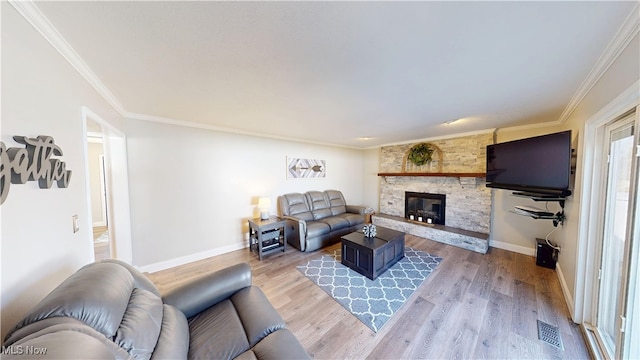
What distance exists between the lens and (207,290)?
1.54 meters

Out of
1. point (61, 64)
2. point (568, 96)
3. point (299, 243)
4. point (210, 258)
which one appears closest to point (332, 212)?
point (299, 243)

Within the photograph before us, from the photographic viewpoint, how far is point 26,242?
994 mm

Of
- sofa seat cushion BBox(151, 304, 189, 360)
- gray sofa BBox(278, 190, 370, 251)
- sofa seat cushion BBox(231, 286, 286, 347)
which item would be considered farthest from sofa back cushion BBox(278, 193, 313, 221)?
sofa seat cushion BBox(151, 304, 189, 360)

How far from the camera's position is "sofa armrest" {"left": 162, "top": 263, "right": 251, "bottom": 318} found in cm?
144

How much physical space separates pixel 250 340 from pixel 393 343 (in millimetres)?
1231

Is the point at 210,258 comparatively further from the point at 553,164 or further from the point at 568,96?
the point at 568,96

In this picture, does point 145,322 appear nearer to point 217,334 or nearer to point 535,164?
point 217,334

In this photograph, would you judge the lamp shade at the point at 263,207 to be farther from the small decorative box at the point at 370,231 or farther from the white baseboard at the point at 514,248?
the white baseboard at the point at 514,248

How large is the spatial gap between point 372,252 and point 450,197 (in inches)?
103

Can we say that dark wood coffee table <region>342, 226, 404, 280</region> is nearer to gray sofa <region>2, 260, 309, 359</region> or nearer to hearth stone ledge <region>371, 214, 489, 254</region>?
hearth stone ledge <region>371, 214, 489, 254</region>

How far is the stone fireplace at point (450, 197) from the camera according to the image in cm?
376

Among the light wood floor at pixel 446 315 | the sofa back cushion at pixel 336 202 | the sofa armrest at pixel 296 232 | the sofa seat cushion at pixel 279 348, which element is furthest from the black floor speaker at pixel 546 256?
the sofa seat cushion at pixel 279 348

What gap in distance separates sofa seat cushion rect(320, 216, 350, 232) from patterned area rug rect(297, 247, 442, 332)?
637 mm

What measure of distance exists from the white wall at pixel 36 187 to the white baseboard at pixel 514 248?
5463 mm
